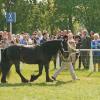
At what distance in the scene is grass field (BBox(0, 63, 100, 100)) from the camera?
40.4 feet

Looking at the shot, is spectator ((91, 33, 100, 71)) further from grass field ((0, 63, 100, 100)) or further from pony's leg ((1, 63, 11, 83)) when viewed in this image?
pony's leg ((1, 63, 11, 83))

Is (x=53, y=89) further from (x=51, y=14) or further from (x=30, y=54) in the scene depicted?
(x=51, y=14)

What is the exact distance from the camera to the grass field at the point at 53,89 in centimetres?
1230

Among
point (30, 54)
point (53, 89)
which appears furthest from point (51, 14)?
point (53, 89)

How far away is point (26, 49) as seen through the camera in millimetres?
15664

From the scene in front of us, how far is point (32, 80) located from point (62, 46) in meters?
1.66

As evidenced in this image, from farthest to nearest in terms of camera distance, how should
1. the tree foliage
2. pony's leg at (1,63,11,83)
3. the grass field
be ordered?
the tree foliage, pony's leg at (1,63,11,83), the grass field

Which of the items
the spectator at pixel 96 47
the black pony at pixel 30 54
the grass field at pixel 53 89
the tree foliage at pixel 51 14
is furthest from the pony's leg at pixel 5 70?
the tree foliage at pixel 51 14

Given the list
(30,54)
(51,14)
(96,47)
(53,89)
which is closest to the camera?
(53,89)

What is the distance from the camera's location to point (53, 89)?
14.0 metres

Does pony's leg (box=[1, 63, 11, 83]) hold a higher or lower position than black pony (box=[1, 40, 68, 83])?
lower

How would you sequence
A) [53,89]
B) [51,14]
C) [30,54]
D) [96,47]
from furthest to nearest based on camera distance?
[51,14] → [96,47] → [30,54] → [53,89]

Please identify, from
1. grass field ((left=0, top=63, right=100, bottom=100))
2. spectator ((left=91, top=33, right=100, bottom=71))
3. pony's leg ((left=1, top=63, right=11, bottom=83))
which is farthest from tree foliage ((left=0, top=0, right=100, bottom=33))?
pony's leg ((left=1, top=63, right=11, bottom=83))

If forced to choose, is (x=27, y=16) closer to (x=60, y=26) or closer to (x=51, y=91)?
(x=60, y=26)
